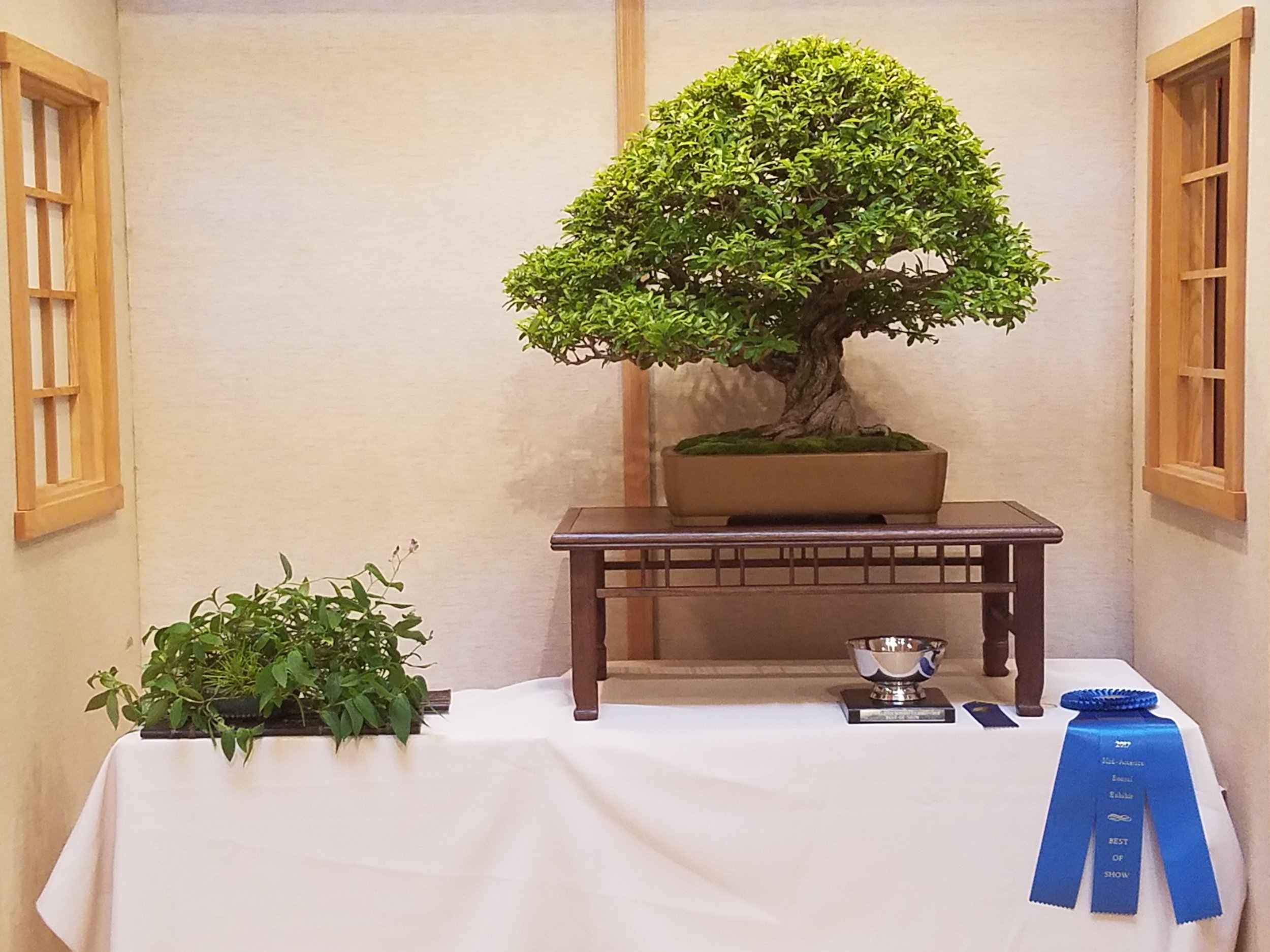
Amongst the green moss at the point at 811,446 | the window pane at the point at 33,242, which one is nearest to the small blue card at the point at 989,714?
the green moss at the point at 811,446

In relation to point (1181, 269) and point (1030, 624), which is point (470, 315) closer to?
point (1030, 624)

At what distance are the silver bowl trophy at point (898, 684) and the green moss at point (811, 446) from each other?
1.28ft

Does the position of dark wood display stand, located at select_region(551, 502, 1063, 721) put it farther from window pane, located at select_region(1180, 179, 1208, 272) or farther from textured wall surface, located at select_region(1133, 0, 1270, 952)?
window pane, located at select_region(1180, 179, 1208, 272)

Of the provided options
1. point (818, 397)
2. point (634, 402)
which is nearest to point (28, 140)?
point (634, 402)

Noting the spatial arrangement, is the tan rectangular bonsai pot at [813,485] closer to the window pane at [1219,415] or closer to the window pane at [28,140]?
the window pane at [1219,415]

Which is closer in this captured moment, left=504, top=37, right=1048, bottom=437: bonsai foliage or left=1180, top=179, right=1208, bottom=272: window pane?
left=504, top=37, right=1048, bottom=437: bonsai foliage

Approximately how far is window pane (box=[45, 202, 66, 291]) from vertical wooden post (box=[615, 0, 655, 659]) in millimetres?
1281

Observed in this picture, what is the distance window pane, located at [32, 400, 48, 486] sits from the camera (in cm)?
295

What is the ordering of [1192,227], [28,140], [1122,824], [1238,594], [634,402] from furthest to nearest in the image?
[634,402]
[1192,227]
[28,140]
[1238,594]
[1122,824]

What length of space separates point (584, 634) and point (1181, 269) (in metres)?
1.55

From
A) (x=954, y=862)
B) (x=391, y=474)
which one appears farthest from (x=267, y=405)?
(x=954, y=862)

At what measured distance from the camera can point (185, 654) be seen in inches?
103

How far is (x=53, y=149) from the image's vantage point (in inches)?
120

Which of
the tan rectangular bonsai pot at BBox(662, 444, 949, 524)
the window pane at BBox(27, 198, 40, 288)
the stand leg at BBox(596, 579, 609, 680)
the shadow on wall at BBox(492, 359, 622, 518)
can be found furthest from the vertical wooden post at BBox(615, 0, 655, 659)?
the window pane at BBox(27, 198, 40, 288)
